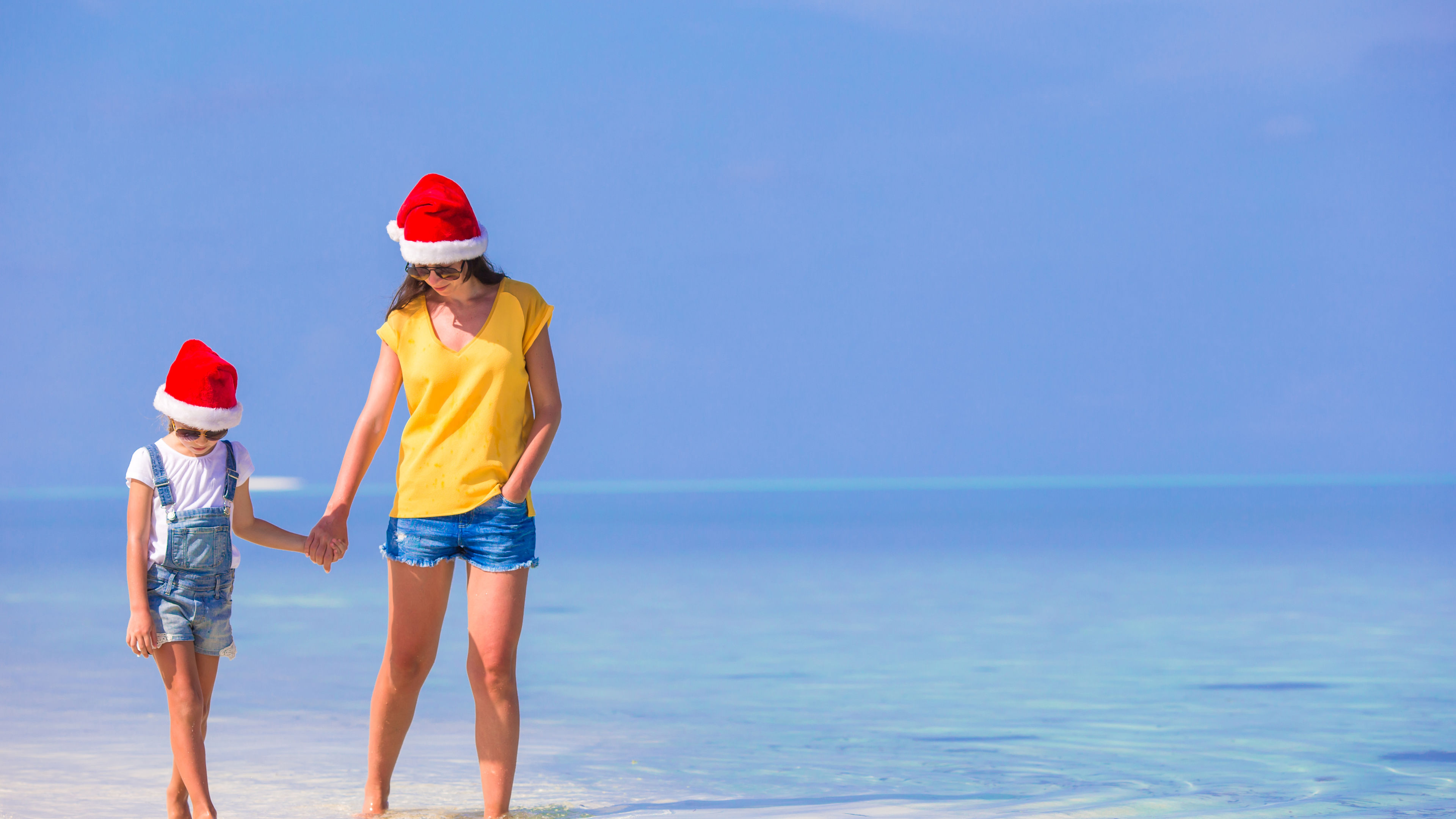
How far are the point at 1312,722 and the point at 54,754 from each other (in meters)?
4.46

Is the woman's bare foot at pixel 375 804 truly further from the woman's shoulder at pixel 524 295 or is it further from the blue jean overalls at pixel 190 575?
the woman's shoulder at pixel 524 295

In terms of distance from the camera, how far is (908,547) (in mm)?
17156

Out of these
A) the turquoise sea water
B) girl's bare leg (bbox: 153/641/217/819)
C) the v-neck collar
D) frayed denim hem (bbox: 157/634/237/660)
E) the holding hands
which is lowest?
the turquoise sea water

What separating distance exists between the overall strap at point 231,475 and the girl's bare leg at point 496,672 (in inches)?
22.2

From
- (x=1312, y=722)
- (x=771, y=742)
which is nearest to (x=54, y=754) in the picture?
(x=771, y=742)

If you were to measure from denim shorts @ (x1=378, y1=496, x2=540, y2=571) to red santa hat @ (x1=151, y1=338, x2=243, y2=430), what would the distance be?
1.46 ft

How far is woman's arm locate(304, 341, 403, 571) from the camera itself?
10.4ft

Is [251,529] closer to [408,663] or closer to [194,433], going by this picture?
[194,433]

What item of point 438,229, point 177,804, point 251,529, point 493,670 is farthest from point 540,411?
point 177,804

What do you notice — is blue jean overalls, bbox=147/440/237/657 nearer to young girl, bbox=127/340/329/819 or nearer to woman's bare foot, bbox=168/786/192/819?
young girl, bbox=127/340/329/819

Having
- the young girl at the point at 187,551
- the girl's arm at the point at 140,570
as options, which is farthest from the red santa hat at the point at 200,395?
the girl's arm at the point at 140,570

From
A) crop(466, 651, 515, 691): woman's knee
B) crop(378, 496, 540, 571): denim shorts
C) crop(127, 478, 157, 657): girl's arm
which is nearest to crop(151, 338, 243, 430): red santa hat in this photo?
crop(127, 478, 157, 657): girl's arm

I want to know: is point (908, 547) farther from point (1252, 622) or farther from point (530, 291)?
point (530, 291)

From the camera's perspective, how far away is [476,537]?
310 centimetres
